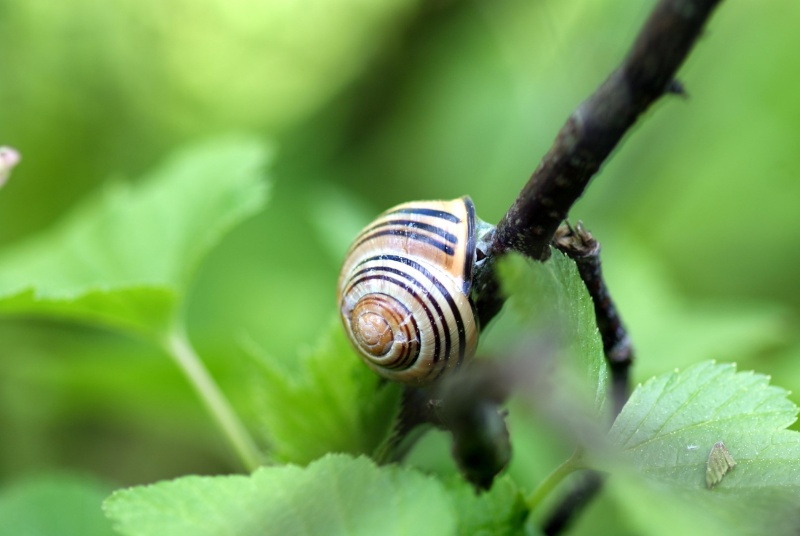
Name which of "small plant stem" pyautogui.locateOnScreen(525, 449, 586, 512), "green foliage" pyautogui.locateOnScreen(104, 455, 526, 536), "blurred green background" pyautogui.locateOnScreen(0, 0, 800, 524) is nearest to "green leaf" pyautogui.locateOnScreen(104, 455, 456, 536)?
"green foliage" pyautogui.locateOnScreen(104, 455, 526, 536)

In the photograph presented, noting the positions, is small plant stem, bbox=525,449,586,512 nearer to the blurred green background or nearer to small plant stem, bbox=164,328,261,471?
small plant stem, bbox=164,328,261,471

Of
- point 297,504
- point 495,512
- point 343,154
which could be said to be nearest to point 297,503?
point 297,504

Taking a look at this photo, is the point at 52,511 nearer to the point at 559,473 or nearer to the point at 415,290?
the point at 415,290

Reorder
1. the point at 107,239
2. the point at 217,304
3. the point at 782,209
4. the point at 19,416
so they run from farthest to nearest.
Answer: the point at 217,304, the point at 782,209, the point at 19,416, the point at 107,239

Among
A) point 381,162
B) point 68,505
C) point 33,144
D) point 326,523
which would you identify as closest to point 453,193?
point 381,162

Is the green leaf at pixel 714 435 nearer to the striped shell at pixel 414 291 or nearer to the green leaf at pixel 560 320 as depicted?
the green leaf at pixel 560 320

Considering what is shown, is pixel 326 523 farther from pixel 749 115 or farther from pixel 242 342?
pixel 749 115
